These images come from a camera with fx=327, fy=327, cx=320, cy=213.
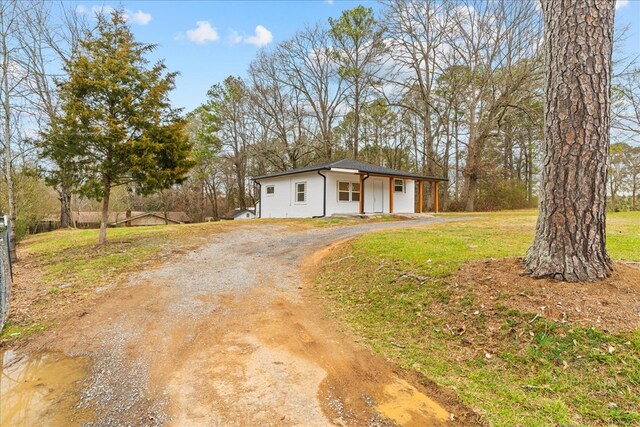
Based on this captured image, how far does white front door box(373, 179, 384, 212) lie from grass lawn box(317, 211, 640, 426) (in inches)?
535

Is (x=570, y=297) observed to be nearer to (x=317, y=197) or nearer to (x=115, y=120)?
(x=115, y=120)

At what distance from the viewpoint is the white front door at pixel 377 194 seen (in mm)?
18766

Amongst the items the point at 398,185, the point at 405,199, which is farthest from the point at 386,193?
the point at 405,199

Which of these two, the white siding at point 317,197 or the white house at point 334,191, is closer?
the white house at point 334,191

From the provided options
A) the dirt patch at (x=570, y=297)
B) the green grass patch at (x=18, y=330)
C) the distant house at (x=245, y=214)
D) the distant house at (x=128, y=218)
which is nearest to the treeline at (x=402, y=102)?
the distant house at (x=245, y=214)

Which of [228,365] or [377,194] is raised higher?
[377,194]

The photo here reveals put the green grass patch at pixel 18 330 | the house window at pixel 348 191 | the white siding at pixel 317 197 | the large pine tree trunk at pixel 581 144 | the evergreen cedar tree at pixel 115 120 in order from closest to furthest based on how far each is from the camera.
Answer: the large pine tree trunk at pixel 581 144
the green grass patch at pixel 18 330
the evergreen cedar tree at pixel 115 120
the white siding at pixel 317 197
the house window at pixel 348 191

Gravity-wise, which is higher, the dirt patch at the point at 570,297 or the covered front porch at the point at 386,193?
the covered front porch at the point at 386,193

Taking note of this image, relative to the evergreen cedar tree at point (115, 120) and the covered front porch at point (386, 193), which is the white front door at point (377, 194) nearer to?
the covered front porch at point (386, 193)

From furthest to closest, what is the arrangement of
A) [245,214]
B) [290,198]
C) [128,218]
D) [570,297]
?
[128,218], [245,214], [290,198], [570,297]

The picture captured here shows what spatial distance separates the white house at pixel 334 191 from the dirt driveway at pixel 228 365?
440 inches

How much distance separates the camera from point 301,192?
1764cm

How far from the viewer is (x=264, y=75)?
27219mm

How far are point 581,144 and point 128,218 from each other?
35249 mm
